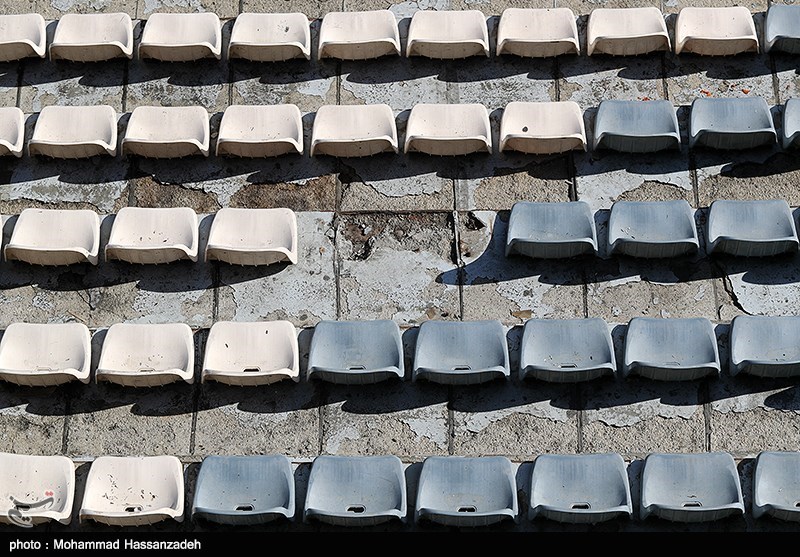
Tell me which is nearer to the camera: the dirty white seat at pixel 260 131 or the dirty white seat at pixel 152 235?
the dirty white seat at pixel 152 235

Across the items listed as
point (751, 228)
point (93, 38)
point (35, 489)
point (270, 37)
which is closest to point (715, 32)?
point (751, 228)

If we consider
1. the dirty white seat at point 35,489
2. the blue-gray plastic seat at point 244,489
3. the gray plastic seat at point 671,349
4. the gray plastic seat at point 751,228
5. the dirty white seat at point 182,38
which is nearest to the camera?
the blue-gray plastic seat at point 244,489

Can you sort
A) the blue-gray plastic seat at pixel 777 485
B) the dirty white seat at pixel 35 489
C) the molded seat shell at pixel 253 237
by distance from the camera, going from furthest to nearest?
the molded seat shell at pixel 253 237, the dirty white seat at pixel 35 489, the blue-gray plastic seat at pixel 777 485

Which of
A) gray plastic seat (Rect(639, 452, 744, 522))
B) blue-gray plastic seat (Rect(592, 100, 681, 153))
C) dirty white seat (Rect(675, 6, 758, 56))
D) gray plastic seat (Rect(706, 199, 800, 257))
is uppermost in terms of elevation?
dirty white seat (Rect(675, 6, 758, 56))

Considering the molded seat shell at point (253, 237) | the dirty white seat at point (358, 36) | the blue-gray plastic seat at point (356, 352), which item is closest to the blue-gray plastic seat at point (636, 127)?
the dirty white seat at point (358, 36)

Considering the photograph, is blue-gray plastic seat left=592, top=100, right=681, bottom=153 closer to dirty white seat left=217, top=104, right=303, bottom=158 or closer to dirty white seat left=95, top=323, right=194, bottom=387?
dirty white seat left=217, top=104, right=303, bottom=158

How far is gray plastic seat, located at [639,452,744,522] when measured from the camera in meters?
12.2

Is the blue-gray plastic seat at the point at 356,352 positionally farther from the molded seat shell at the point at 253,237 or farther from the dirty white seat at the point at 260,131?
the dirty white seat at the point at 260,131

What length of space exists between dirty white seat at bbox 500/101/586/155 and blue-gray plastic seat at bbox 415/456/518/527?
4356 mm

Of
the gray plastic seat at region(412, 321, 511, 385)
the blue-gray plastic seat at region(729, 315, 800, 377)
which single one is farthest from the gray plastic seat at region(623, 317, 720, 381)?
the gray plastic seat at region(412, 321, 511, 385)

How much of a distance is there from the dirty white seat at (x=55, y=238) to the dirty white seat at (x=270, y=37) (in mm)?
3231

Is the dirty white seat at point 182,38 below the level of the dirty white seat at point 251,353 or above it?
above

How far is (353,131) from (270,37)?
6.77ft

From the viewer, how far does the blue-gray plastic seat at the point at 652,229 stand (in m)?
13.8
